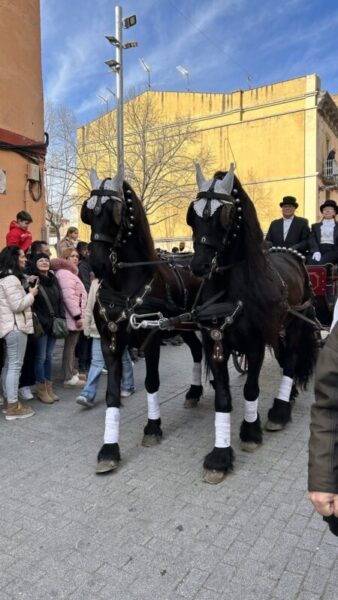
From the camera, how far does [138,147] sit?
20.7m

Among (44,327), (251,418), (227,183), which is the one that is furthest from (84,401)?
(227,183)

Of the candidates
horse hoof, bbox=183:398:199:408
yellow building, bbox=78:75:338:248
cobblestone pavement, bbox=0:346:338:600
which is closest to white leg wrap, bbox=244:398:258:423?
cobblestone pavement, bbox=0:346:338:600

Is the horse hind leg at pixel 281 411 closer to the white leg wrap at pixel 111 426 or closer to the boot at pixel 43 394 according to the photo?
the white leg wrap at pixel 111 426

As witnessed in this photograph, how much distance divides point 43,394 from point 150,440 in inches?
74.1

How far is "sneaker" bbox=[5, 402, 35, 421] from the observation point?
4773 millimetres

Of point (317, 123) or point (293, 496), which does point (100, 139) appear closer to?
point (317, 123)

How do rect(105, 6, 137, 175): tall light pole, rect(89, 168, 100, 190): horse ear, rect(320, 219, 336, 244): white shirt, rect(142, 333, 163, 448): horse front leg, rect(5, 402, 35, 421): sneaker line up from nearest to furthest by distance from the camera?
rect(89, 168, 100, 190): horse ear
rect(142, 333, 163, 448): horse front leg
rect(5, 402, 35, 421): sneaker
rect(320, 219, 336, 244): white shirt
rect(105, 6, 137, 175): tall light pole

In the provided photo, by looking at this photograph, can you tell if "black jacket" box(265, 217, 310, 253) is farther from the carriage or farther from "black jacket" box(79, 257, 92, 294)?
"black jacket" box(79, 257, 92, 294)

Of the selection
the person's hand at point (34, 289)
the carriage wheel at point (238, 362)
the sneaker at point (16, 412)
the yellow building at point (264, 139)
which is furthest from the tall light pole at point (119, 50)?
the yellow building at point (264, 139)

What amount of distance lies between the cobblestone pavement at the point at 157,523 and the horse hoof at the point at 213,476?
52mm

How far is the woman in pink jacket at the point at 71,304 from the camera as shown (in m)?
5.84

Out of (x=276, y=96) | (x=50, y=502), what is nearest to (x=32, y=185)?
(x=50, y=502)

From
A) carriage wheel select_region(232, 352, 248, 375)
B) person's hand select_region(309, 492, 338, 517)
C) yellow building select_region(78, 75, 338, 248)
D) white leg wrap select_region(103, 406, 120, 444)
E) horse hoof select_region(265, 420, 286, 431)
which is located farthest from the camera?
yellow building select_region(78, 75, 338, 248)

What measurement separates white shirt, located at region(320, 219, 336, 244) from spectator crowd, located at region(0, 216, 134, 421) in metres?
3.10
